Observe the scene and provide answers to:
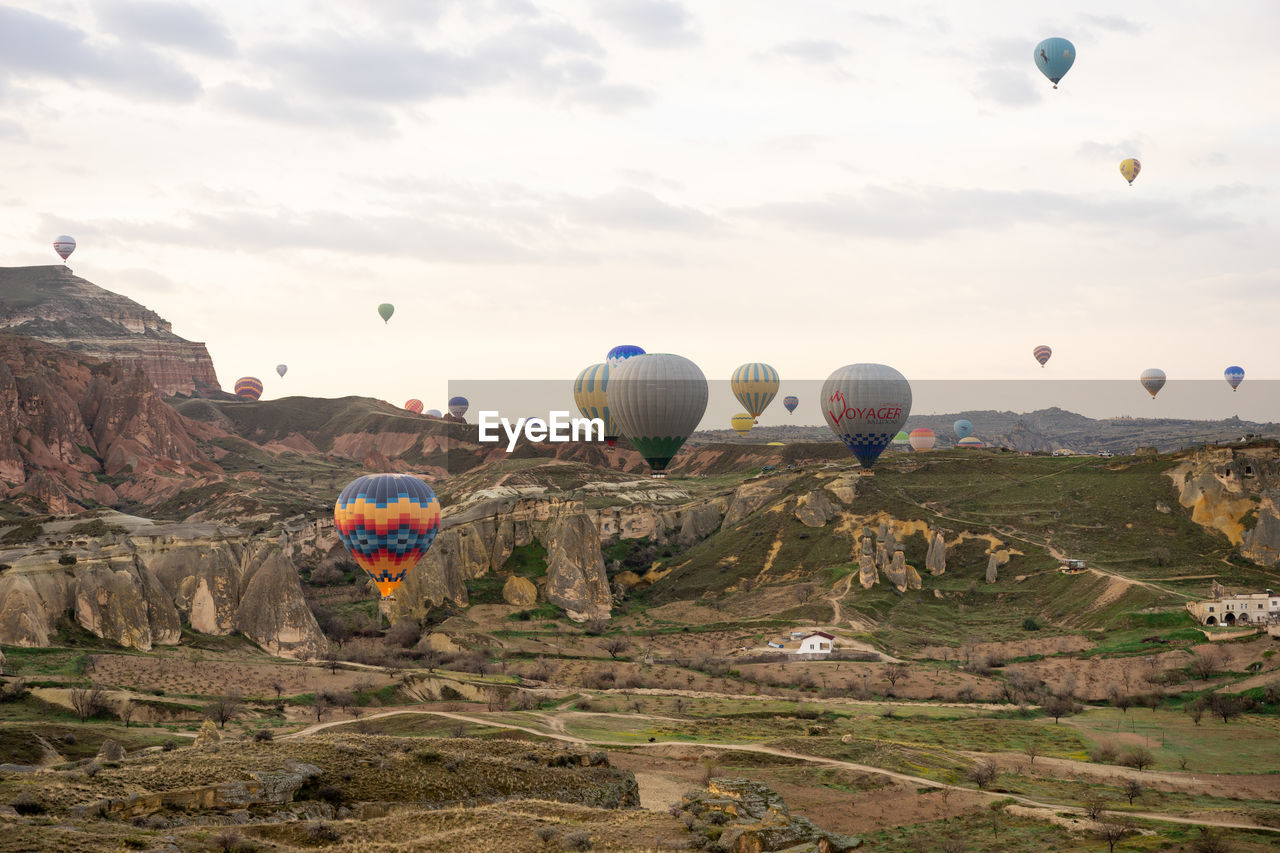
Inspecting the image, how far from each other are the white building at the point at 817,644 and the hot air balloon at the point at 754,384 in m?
78.4

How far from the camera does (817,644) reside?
83500 mm

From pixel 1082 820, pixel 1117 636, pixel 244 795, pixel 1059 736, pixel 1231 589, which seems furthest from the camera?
pixel 1231 589

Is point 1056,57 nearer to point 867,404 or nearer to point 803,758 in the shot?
point 867,404

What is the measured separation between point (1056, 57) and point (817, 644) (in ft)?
221

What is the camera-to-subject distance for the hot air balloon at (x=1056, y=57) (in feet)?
376

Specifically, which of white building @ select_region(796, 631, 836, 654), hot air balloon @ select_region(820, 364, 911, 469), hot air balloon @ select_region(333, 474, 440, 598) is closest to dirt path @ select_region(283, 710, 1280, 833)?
hot air balloon @ select_region(333, 474, 440, 598)

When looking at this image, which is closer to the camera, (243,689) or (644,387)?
(243,689)

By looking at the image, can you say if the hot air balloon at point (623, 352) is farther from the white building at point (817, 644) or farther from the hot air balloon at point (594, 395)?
the white building at point (817, 644)

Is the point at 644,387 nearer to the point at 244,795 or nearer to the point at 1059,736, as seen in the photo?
the point at 1059,736

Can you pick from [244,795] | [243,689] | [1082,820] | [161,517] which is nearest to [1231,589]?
[1082,820]

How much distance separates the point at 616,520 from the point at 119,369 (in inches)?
4140

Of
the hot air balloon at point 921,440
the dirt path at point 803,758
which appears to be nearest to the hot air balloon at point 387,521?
the dirt path at point 803,758

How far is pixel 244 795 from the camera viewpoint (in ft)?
113

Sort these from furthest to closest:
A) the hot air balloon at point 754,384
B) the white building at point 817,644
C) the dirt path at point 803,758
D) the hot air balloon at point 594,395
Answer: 1. the hot air balloon at point 754,384
2. the hot air balloon at point 594,395
3. the white building at point 817,644
4. the dirt path at point 803,758
